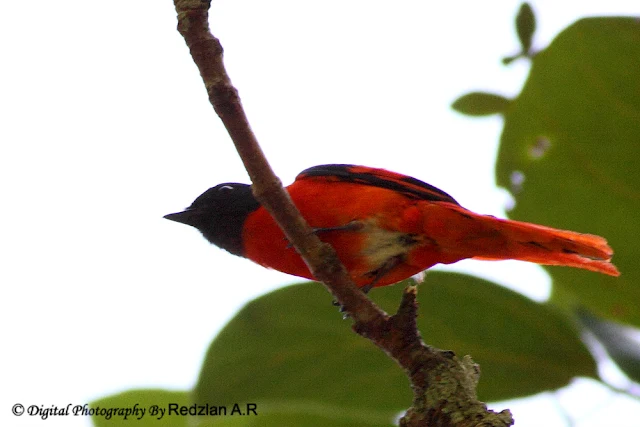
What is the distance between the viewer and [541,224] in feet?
10.6

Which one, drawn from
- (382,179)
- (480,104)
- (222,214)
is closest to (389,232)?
(382,179)

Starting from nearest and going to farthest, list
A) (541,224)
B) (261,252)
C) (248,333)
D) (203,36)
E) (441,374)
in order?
(203,36) < (441,374) < (248,333) < (541,224) < (261,252)

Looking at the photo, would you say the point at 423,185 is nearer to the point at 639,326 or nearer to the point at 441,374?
the point at 639,326

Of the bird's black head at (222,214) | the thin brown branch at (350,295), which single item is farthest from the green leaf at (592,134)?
the bird's black head at (222,214)

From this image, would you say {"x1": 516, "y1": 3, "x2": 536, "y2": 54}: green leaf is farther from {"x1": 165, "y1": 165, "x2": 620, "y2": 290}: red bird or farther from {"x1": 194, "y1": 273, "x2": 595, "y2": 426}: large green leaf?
{"x1": 194, "y1": 273, "x2": 595, "y2": 426}: large green leaf

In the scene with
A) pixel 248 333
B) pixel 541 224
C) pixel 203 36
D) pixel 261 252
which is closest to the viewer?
pixel 203 36

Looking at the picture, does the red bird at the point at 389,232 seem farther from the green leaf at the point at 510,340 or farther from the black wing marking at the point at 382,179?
the green leaf at the point at 510,340

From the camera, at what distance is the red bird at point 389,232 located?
128 inches

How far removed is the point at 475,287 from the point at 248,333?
94cm

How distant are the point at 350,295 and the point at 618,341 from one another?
1.30 meters

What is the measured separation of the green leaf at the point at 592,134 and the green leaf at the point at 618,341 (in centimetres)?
5

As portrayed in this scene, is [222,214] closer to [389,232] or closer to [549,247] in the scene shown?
[389,232]

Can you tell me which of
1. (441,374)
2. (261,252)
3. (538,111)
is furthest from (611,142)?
(261,252)

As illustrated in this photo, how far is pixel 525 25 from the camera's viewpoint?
2.78m
